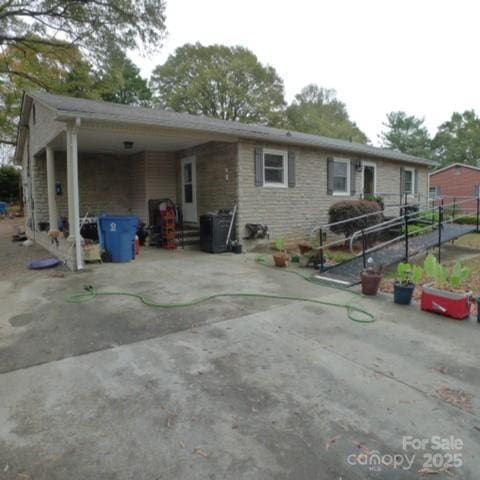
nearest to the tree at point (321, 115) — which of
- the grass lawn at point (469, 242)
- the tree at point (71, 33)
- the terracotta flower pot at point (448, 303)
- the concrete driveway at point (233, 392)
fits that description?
the tree at point (71, 33)

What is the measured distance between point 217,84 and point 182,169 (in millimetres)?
19307

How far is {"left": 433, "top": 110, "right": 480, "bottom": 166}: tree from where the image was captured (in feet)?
127

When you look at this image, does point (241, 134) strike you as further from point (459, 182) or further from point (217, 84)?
point (459, 182)

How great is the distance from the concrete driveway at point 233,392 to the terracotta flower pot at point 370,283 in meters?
0.52

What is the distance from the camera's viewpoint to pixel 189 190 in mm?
10383

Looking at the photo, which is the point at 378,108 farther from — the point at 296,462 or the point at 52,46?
the point at 296,462

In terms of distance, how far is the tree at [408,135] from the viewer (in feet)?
124

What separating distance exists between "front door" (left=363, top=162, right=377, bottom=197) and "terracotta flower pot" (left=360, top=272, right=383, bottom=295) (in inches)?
305

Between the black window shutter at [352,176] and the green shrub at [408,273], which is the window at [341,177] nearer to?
the black window shutter at [352,176]

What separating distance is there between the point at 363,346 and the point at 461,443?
140 centimetres

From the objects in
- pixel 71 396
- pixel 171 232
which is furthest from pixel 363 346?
pixel 171 232

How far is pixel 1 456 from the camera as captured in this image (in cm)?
189

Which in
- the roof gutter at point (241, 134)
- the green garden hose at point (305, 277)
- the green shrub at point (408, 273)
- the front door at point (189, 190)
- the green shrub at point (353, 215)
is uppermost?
the roof gutter at point (241, 134)

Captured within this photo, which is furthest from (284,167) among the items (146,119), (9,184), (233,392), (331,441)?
(9,184)
